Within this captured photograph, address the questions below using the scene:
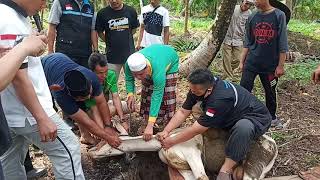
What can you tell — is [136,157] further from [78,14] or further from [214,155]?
[78,14]

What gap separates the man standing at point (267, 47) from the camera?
461 centimetres

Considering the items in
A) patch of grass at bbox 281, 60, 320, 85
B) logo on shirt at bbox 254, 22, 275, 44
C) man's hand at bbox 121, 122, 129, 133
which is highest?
logo on shirt at bbox 254, 22, 275, 44

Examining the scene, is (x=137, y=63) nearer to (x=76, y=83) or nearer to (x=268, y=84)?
(x=76, y=83)

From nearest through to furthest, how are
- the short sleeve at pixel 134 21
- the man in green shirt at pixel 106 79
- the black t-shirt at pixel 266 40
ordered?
the man in green shirt at pixel 106 79 < the black t-shirt at pixel 266 40 < the short sleeve at pixel 134 21

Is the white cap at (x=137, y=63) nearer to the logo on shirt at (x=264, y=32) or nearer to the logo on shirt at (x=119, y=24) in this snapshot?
the logo on shirt at (x=119, y=24)

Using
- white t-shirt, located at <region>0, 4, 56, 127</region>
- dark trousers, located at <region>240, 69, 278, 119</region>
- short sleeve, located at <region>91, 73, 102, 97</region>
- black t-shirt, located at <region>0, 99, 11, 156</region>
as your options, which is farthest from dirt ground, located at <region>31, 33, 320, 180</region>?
black t-shirt, located at <region>0, 99, 11, 156</region>

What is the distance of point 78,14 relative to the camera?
4.89 m

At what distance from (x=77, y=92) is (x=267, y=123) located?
190 cm

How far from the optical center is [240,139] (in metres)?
3.48

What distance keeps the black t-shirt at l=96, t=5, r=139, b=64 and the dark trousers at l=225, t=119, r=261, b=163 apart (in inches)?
97.3

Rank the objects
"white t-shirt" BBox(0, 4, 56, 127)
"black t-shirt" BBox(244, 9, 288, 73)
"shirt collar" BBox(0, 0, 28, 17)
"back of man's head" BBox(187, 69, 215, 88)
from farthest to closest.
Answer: "black t-shirt" BBox(244, 9, 288, 73) → "back of man's head" BBox(187, 69, 215, 88) → "shirt collar" BBox(0, 0, 28, 17) → "white t-shirt" BBox(0, 4, 56, 127)

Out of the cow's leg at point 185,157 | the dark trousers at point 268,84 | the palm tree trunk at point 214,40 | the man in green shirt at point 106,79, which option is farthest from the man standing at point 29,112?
the palm tree trunk at point 214,40

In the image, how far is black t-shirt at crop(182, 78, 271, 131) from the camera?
346 centimetres

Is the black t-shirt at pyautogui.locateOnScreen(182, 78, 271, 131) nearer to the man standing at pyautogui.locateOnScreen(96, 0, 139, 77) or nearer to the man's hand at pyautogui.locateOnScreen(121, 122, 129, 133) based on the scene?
the man's hand at pyautogui.locateOnScreen(121, 122, 129, 133)
